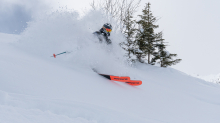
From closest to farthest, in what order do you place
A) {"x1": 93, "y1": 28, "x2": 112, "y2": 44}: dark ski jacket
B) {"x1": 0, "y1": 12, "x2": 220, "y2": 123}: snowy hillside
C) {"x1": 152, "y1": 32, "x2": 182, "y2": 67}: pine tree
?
{"x1": 0, "y1": 12, "x2": 220, "y2": 123}: snowy hillside
{"x1": 93, "y1": 28, "x2": 112, "y2": 44}: dark ski jacket
{"x1": 152, "y1": 32, "x2": 182, "y2": 67}: pine tree

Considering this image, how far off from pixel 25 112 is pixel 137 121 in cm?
177

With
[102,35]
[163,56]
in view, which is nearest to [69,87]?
[102,35]

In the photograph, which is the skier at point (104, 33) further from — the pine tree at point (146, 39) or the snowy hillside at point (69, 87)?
the pine tree at point (146, 39)

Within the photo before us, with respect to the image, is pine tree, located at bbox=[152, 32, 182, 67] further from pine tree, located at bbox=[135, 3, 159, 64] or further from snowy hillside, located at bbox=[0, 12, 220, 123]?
snowy hillside, located at bbox=[0, 12, 220, 123]

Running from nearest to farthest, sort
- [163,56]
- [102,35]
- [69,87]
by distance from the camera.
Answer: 1. [69,87]
2. [102,35]
3. [163,56]

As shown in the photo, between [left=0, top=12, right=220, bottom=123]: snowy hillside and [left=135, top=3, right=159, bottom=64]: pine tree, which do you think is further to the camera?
[left=135, top=3, right=159, bottom=64]: pine tree

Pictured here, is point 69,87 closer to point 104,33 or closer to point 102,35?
point 102,35

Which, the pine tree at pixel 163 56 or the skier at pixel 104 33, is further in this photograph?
the pine tree at pixel 163 56

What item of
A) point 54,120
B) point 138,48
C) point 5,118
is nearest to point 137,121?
point 54,120

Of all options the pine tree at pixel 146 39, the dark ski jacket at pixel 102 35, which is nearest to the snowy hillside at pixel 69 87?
the dark ski jacket at pixel 102 35

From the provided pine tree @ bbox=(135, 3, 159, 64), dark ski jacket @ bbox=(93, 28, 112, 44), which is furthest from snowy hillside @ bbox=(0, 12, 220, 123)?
pine tree @ bbox=(135, 3, 159, 64)

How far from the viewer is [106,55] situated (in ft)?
19.9

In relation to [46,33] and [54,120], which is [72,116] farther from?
[46,33]

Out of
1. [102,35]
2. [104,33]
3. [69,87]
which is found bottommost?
[69,87]
